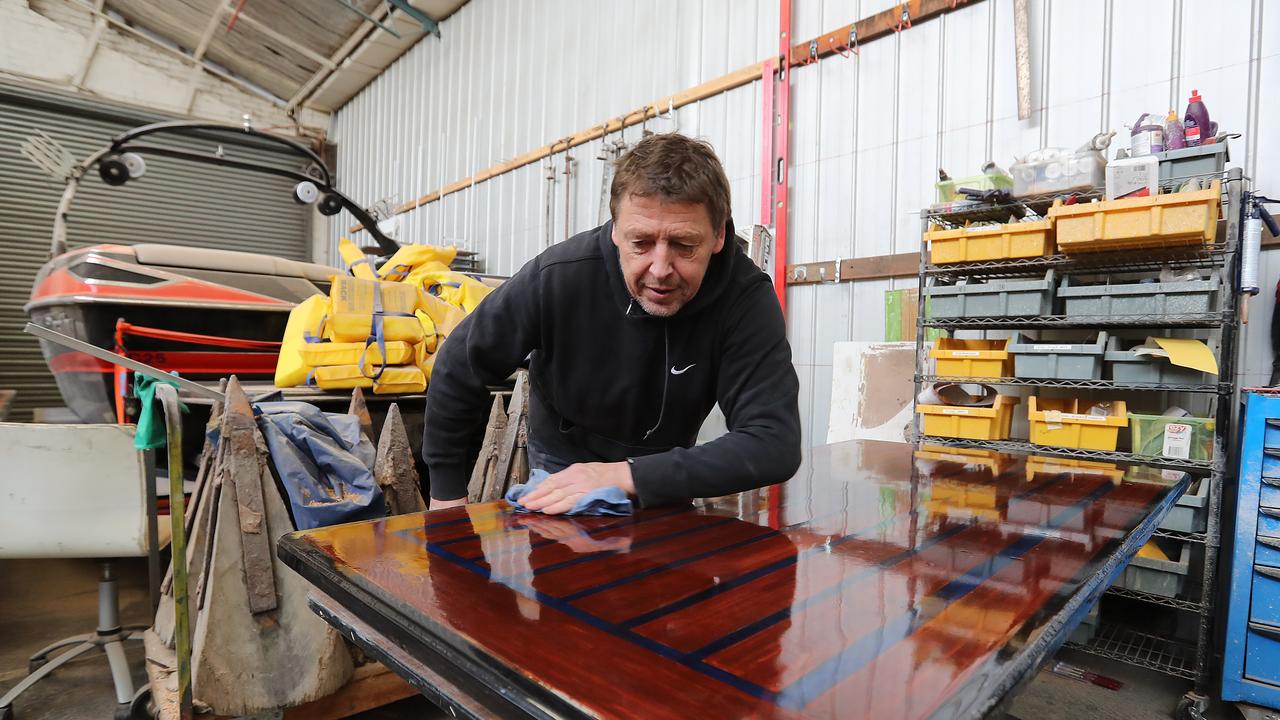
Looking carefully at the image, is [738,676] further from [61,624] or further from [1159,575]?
[61,624]

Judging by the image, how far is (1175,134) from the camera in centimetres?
216

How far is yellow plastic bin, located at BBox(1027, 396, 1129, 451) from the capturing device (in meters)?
2.27

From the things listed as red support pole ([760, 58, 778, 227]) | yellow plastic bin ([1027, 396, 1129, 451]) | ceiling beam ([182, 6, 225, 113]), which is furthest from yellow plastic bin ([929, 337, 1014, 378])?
ceiling beam ([182, 6, 225, 113])

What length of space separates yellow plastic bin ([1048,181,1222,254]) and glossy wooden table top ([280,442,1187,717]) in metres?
1.21

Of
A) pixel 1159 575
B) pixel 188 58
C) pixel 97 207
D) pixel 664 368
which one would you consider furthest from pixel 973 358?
pixel 188 58

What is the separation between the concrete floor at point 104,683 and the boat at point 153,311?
2.93 ft

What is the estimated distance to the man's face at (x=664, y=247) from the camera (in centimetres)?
129

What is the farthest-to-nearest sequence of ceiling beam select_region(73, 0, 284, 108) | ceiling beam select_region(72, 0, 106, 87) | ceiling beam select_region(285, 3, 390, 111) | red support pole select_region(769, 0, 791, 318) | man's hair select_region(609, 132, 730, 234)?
ceiling beam select_region(73, 0, 284, 108)
ceiling beam select_region(72, 0, 106, 87)
ceiling beam select_region(285, 3, 390, 111)
red support pole select_region(769, 0, 791, 318)
man's hair select_region(609, 132, 730, 234)

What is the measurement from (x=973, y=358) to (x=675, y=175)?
1.81m

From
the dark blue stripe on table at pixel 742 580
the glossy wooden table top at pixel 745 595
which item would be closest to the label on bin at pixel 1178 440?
Result: the glossy wooden table top at pixel 745 595

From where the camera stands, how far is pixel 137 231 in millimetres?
7500

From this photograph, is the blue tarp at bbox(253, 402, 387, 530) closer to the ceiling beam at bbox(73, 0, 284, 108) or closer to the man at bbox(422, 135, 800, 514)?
the man at bbox(422, 135, 800, 514)

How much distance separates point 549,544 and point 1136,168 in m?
2.29

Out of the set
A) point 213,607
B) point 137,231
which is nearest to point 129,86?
point 137,231
